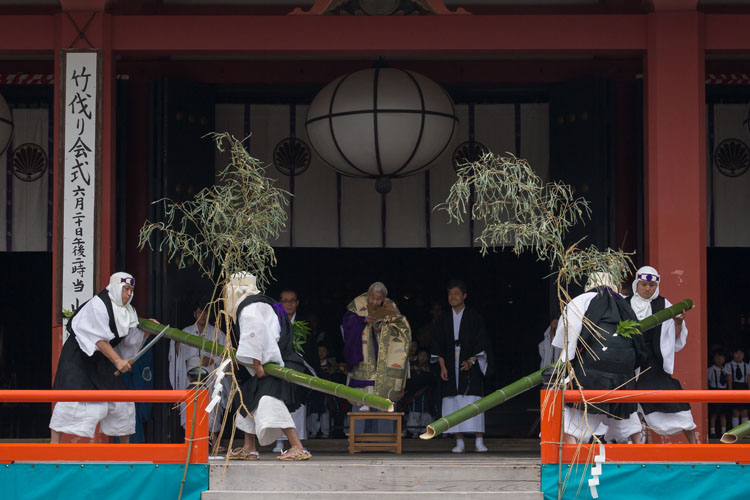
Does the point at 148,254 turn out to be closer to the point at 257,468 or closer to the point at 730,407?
the point at 257,468

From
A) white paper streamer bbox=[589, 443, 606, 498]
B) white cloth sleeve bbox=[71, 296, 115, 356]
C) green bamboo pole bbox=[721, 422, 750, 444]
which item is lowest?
white paper streamer bbox=[589, 443, 606, 498]

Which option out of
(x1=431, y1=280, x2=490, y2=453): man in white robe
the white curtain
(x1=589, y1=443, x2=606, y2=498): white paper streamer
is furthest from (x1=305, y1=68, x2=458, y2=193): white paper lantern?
(x1=589, y1=443, x2=606, y2=498): white paper streamer

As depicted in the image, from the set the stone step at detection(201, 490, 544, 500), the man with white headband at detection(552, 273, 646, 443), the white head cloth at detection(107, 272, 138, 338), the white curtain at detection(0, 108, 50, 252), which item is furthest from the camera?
the white curtain at detection(0, 108, 50, 252)

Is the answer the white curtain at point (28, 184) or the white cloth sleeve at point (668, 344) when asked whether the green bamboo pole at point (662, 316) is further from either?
the white curtain at point (28, 184)

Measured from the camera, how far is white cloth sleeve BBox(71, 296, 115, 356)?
23.5 feet

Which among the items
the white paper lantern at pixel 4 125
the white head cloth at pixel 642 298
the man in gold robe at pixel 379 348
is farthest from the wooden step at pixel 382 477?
the white paper lantern at pixel 4 125

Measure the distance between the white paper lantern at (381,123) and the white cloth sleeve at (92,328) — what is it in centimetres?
229

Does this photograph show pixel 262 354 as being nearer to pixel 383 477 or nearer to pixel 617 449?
pixel 383 477

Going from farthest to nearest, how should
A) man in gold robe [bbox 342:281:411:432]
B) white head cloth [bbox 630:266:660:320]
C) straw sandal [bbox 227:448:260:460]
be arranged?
man in gold robe [bbox 342:281:411:432], white head cloth [bbox 630:266:660:320], straw sandal [bbox 227:448:260:460]

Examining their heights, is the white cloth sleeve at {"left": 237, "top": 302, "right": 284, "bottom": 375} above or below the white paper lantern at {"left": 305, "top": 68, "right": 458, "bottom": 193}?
below

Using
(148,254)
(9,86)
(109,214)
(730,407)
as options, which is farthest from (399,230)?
(730,407)

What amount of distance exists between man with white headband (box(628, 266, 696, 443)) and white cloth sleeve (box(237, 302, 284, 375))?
2620 millimetres

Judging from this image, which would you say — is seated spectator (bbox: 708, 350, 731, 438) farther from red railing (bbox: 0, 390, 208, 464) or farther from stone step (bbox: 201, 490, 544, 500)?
red railing (bbox: 0, 390, 208, 464)

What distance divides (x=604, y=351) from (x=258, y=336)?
238 centimetres
